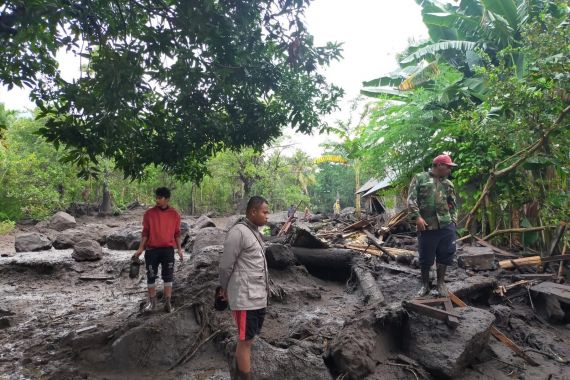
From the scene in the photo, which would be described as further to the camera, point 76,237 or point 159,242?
point 76,237

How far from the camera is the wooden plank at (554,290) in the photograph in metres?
6.02

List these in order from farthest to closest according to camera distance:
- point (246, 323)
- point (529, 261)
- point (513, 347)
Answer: point (529, 261) < point (513, 347) < point (246, 323)

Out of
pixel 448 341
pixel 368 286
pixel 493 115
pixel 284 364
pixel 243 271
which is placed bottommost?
pixel 284 364

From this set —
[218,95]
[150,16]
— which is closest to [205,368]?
[218,95]

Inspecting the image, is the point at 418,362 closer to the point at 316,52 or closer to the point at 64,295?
the point at 316,52

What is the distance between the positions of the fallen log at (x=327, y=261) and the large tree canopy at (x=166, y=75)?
298cm

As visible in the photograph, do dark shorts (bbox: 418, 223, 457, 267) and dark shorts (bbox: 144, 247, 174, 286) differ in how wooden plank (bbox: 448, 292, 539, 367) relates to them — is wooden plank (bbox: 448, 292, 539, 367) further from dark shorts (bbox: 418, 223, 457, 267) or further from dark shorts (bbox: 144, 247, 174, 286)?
dark shorts (bbox: 144, 247, 174, 286)

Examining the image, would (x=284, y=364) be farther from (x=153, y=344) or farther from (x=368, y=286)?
(x=368, y=286)

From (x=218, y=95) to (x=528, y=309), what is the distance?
661 cm

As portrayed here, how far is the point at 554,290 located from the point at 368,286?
3.04 meters

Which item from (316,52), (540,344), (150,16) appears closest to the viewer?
(540,344)

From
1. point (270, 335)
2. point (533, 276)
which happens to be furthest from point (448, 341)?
point (533, 276)

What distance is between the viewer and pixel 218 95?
6.89 metres

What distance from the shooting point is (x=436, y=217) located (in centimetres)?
553
